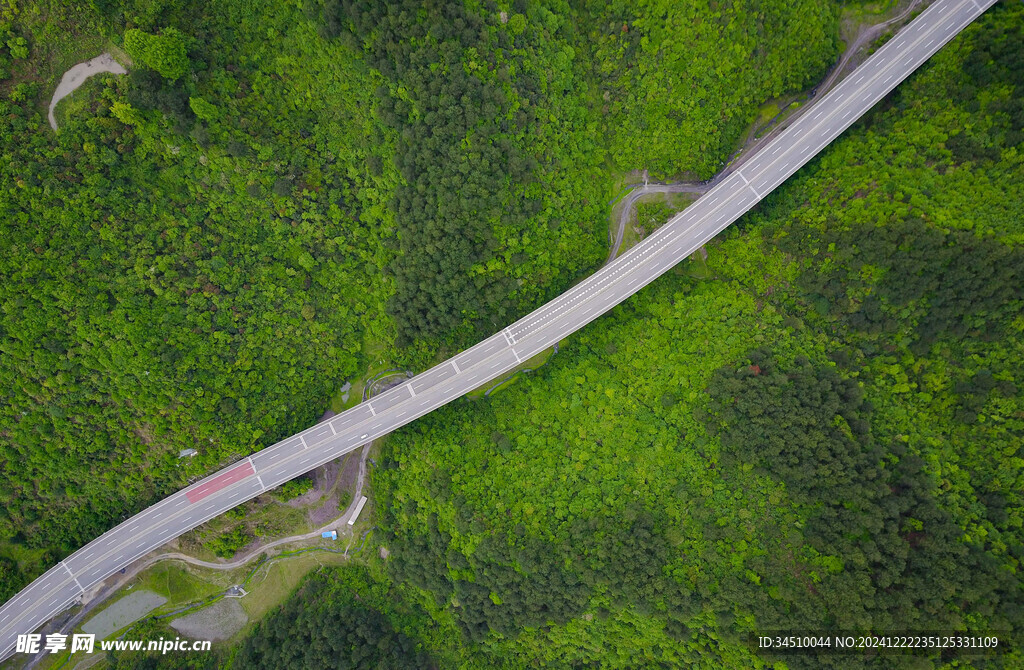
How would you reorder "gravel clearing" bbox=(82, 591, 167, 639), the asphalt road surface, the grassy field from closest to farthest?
the asphalt road surface → "gravel clearing" bbox=(82, 591, 167, 639) → the grassy field

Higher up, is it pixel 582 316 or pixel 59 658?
pixel 582 316

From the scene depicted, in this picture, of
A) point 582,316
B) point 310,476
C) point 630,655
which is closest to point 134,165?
point 310,476

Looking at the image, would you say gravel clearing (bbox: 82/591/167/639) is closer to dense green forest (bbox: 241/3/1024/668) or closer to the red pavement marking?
the red pavement marking

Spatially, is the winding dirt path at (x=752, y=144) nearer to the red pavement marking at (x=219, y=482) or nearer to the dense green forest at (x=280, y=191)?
the dense green forest at (x=280, y=191)

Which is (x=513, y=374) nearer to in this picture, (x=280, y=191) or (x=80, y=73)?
(x=280, y=191)

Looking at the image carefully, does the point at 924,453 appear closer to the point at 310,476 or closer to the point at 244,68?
the point at 310,476

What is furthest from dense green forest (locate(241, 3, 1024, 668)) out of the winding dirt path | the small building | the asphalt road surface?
the winding dirt path

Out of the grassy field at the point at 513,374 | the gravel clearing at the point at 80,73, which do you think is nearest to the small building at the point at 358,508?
the grassy field at the point at 513,374
